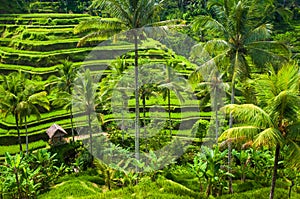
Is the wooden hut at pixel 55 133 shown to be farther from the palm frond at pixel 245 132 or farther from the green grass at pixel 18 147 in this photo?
the palm frond at pixel 245 132

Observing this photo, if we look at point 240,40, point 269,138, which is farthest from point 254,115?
point 240,40

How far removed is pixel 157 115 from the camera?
87.8ft

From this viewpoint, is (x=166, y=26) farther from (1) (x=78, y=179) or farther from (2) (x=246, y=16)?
(1) (x=78, y=179)

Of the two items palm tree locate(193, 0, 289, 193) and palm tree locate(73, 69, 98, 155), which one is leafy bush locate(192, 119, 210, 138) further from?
palm tree locate(193, 0, 289, 193)

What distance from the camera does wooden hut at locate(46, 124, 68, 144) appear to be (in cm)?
2272

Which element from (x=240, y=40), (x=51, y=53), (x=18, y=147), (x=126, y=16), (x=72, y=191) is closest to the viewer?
(x=126, y=16)

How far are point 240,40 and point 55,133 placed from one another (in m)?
15.0

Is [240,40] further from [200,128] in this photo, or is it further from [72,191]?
[200,128]

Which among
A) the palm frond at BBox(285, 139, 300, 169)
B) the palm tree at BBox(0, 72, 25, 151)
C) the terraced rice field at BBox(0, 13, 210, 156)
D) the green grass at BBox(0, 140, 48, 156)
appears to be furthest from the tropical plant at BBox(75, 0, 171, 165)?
the terraced rice field at BBox(0, 13, 210, 156)

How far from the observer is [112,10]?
12.8 meters

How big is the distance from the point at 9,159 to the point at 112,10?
7.13 m

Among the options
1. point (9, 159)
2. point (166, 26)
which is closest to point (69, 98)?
point (9, 159)

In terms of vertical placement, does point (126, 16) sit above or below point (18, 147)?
above

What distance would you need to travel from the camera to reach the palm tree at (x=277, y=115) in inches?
337
